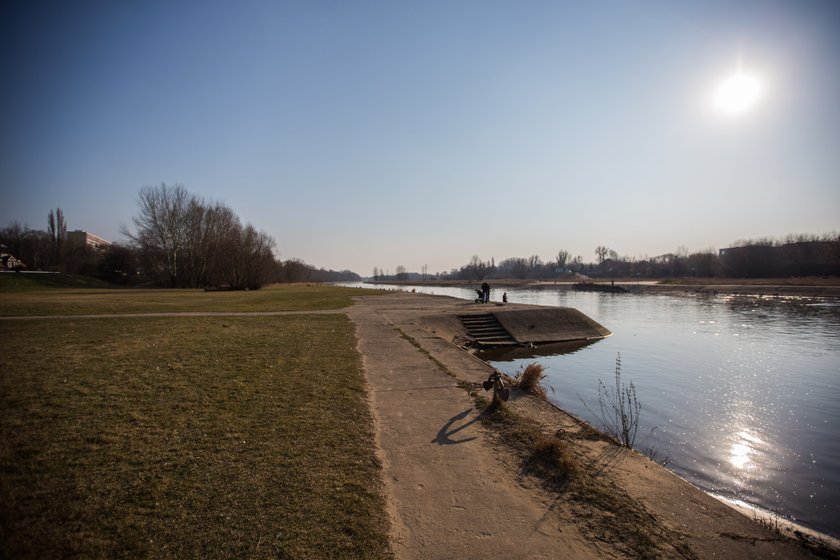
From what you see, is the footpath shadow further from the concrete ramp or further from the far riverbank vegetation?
the far riverbank vegetation

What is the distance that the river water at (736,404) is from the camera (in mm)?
6367

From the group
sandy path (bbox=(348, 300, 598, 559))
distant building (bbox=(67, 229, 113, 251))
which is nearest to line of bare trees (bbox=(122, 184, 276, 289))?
distant building (bbox=(67, 229, 113, 251))

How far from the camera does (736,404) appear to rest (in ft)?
34.1

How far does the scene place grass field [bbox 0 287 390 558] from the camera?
10.5 feet

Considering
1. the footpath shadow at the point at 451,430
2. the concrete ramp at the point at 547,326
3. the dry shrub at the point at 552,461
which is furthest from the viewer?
the concrete ramp at the point at 547,326

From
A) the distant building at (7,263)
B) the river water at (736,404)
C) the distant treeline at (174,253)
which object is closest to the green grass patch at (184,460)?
the river water at (736,404)

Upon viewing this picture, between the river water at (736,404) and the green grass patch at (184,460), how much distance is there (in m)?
6.07

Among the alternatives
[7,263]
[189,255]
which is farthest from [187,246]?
[7,263]

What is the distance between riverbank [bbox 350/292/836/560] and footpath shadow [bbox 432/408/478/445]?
0.05ft

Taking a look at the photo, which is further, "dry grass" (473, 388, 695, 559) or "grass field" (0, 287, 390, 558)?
"dry grass" (473, 388, 695, 559)

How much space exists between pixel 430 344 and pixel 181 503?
36.2 ft

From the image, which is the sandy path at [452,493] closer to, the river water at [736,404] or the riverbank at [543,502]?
the riverbank at [543,502]

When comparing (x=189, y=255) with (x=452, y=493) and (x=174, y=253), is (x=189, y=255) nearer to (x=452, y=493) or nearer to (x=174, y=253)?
(x=174, y=253)

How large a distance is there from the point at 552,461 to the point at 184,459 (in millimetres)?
4654
